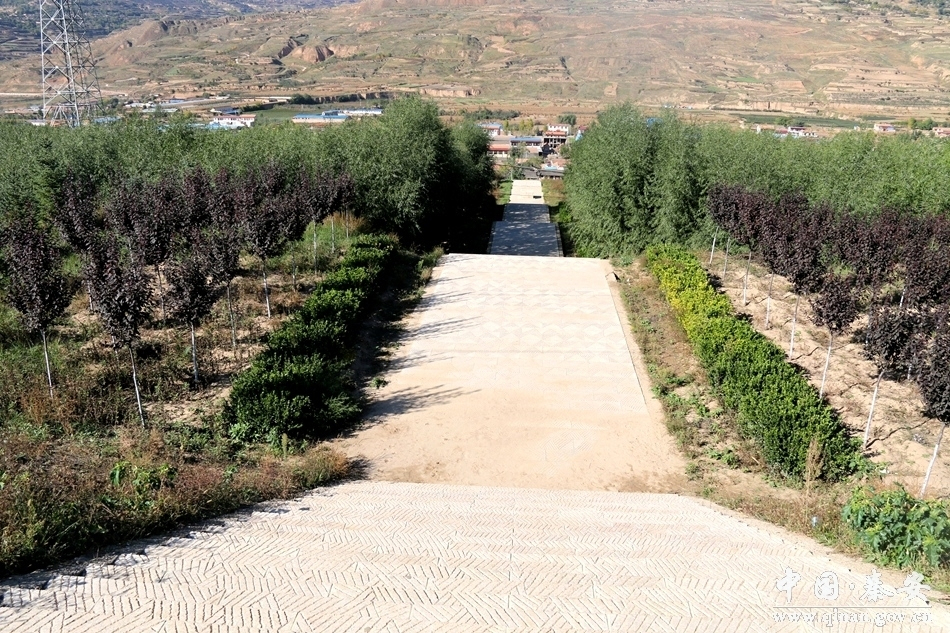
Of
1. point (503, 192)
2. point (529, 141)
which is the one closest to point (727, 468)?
point (503, 192)

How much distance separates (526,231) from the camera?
3152 cm

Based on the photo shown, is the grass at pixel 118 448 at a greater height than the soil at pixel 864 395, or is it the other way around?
the grass at pixel 118 448

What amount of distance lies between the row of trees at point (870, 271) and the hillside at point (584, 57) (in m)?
69.7

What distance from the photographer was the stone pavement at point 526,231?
27.4 meters

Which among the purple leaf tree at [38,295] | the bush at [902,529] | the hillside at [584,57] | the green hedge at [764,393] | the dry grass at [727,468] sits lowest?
the dry grass at [727,468]

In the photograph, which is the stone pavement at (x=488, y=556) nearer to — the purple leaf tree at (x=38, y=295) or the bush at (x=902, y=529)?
the bush at (x=902, y=529)

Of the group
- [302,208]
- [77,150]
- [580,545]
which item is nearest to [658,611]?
[580,545]

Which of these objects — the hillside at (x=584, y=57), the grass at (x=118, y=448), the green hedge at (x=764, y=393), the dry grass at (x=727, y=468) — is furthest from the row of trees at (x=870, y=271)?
the hillside at (x=584, y=57)

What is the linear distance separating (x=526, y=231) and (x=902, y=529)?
26.6m

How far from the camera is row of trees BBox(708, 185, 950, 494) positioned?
8609 millimetres

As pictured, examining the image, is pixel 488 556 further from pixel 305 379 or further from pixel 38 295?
pixel 38 295

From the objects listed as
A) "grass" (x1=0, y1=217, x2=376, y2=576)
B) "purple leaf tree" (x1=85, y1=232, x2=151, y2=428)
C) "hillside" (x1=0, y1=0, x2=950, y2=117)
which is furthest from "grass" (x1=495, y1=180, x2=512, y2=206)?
"hillside" (x1=0, y1=0, x2=950, y2=117)

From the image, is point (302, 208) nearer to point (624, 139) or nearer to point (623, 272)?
point (623, 272)

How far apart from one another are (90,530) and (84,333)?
822 cm
